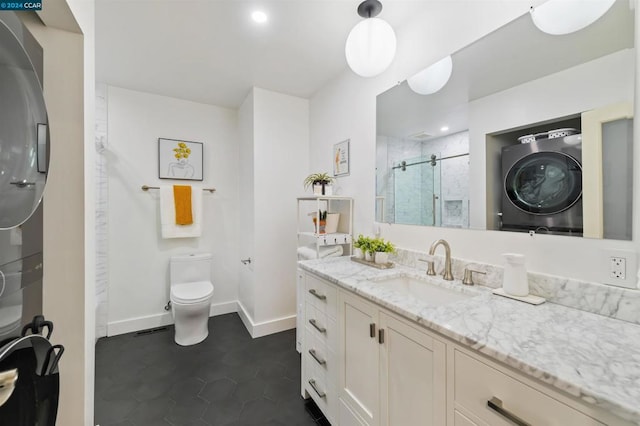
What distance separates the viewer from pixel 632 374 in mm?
584

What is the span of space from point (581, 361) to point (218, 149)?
3251 mm

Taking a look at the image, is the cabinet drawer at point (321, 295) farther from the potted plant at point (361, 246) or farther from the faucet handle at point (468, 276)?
the faucet handle at point (468, 276)

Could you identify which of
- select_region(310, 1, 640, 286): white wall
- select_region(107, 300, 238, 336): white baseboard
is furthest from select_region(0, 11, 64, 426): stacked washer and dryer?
select_region(107, 300, 238, 336): white baseboard

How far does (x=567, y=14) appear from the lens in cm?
102

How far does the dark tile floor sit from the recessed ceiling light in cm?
249

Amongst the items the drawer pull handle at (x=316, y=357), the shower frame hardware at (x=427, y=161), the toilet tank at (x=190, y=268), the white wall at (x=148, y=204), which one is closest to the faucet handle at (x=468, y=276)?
the shower frame hardware at (x=427, y=161)

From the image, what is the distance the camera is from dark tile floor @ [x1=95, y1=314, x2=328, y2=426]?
60.9 inches

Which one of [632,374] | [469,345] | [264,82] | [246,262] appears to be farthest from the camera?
[246,262]

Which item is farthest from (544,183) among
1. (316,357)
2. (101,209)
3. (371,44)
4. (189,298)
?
(101,209)

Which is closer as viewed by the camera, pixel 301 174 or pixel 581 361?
pixel 581 361

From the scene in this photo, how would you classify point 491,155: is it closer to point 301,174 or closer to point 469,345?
point 469,345

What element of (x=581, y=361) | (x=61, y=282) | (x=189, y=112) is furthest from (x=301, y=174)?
(x=581, y=361)

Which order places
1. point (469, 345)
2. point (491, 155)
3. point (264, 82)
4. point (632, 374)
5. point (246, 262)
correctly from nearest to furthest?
point (632, 374), point (469, 345), point (491, 155), point (264, 82), point (246, 262)

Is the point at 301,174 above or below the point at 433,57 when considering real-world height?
below
